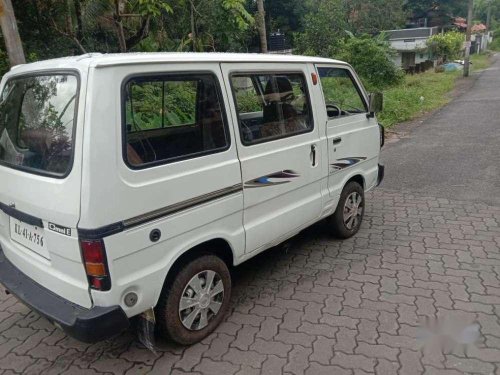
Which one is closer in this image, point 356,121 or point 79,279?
point 79,279

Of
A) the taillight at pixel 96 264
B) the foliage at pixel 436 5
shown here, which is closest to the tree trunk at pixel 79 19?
the taillight at pixel 96 264

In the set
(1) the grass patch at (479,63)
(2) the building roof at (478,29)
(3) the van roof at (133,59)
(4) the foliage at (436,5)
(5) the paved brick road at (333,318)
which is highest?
(4) the foliage at (436,5)

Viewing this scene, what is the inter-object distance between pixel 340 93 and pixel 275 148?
1.27 metres

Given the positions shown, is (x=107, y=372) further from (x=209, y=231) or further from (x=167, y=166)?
(x=167, y=166)

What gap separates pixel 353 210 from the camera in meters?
4.27

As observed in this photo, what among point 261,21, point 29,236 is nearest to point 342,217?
point 29,236

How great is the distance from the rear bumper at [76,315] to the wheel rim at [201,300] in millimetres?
483

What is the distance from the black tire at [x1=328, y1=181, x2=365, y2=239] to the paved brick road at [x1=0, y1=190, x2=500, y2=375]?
103 mm

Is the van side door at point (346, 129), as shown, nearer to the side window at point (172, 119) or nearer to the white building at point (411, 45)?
the side window at point (172, 119)

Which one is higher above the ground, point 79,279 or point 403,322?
point 79,279

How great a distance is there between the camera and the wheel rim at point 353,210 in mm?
4201

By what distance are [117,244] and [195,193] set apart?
58 cm

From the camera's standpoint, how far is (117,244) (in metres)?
2.16

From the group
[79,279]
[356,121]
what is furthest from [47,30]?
[79,279]
